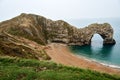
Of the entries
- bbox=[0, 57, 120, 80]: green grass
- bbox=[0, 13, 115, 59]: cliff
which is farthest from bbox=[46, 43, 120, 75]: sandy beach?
bbox=[0, 57, 120, 80]: green grass

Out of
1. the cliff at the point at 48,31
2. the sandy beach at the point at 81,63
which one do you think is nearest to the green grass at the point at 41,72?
the sandy beach at the point at 81,63

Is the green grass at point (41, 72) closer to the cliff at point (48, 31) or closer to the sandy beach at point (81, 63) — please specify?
the sandy beach at point (81, 63)

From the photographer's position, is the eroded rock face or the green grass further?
the eroded rock face

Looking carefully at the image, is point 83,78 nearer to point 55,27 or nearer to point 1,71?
point 1,71

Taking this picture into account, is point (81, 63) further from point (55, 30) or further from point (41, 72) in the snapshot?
point (55, 30)

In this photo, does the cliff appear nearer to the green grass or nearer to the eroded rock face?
the eroded rock face

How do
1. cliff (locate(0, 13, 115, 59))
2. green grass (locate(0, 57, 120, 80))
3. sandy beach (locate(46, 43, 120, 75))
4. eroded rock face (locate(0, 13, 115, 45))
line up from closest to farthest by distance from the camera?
green grass (locate(0, 57, 120, 80))
sandy beach (locate(46, 43, 120, 75))
cliff (locate(0, 13, 115, 59))
eroded rock face (locate(0, 13, 115, 45))

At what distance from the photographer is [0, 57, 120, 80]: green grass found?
25062 mm

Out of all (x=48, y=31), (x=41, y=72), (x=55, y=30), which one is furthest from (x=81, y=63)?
(x=48, y=31)

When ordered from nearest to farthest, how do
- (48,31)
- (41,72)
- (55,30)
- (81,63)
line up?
(41,72), (81,63), (55,30), (48,31)

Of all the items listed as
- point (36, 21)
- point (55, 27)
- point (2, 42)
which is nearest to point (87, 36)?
point (55, 27)

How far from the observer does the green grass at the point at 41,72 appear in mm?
25062

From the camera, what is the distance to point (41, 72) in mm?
26391

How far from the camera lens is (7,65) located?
30.1 meters
